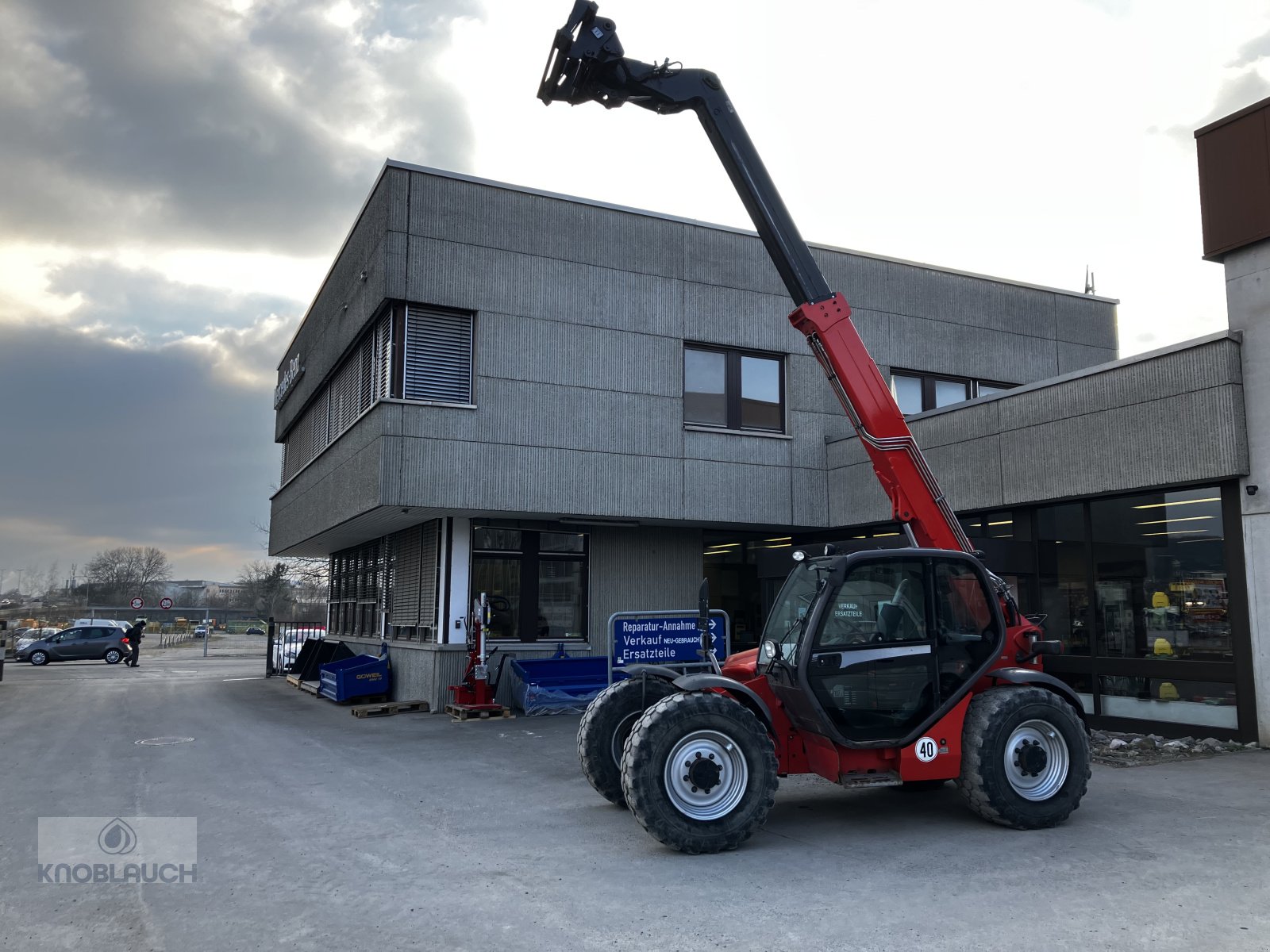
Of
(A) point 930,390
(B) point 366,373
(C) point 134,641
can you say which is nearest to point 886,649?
(B) point 366,373

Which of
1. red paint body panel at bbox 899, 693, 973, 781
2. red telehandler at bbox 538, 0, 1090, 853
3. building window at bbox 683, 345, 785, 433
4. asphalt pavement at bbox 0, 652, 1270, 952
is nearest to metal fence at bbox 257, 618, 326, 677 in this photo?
building window at bbox 683, 345, 785, 433

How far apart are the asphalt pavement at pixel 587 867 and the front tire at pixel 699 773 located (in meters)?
0.21

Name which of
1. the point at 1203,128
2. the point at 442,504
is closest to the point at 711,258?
the point at 442,504

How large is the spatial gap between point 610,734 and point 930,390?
13.2 m

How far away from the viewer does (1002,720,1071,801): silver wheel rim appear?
7.57 metres

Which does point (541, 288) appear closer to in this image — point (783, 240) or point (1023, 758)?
point (783, 240)

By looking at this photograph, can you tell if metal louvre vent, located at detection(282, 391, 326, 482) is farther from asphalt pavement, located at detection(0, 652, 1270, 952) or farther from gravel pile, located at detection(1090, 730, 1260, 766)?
gravel pile, located at detection(1090, 730, 1260, 766)

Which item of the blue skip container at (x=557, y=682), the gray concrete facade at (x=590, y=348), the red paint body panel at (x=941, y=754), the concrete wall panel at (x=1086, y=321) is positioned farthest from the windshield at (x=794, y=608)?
the concrete wall panel at (x=1086, y=321)

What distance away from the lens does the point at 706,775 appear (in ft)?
23.0

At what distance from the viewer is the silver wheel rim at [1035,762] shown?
7566 millimetres

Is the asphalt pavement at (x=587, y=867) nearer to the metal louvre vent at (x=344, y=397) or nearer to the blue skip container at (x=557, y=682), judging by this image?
the blue skip container at (x=557, y=682)

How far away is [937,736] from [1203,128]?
29.9 feet

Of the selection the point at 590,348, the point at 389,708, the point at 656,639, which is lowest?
the point at 389,708

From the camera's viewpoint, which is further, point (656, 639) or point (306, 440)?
point (306, 440)
